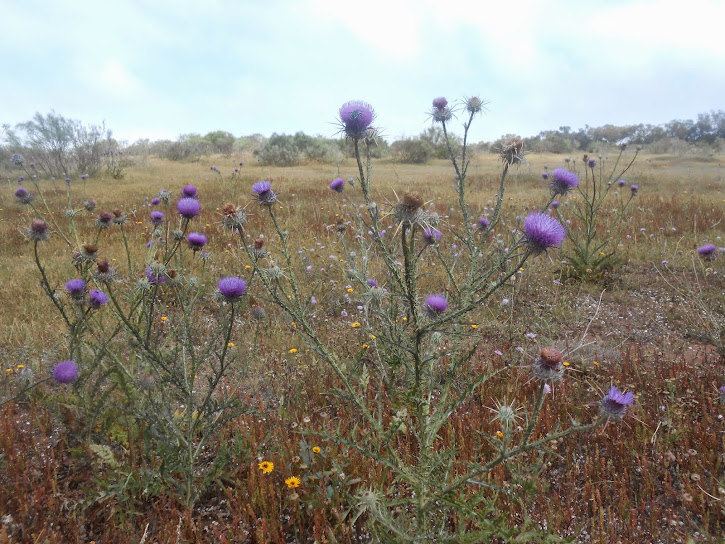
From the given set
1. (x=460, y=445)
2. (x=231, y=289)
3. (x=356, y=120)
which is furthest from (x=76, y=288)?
(x=460, y=445)

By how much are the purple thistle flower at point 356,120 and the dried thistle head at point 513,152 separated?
3.47ft

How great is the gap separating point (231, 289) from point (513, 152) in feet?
6.27

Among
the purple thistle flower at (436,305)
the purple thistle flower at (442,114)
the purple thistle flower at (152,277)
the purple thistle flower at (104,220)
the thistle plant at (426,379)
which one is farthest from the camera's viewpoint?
the purple thistle flower at (442,114)

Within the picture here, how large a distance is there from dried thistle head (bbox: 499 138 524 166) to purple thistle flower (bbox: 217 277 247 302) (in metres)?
1.78

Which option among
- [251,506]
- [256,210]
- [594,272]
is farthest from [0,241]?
[594,272]

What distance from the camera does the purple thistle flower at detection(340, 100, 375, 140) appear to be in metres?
2.01

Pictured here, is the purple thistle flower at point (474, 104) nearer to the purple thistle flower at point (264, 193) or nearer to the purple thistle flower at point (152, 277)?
the purple thistle flower at point (264, 193)

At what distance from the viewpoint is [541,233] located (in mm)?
1505

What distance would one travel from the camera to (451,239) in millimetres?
6398

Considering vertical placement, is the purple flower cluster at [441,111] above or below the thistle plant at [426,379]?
above

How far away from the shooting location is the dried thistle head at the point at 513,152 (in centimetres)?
267

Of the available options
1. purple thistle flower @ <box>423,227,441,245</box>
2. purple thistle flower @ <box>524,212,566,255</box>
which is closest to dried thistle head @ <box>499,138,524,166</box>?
purple thistle flower @ <box>423,227,441,245</box>

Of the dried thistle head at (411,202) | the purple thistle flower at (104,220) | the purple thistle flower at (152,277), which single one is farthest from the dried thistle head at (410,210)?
the purple thistle flower at (104,220)

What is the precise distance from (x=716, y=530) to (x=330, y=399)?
218cm
